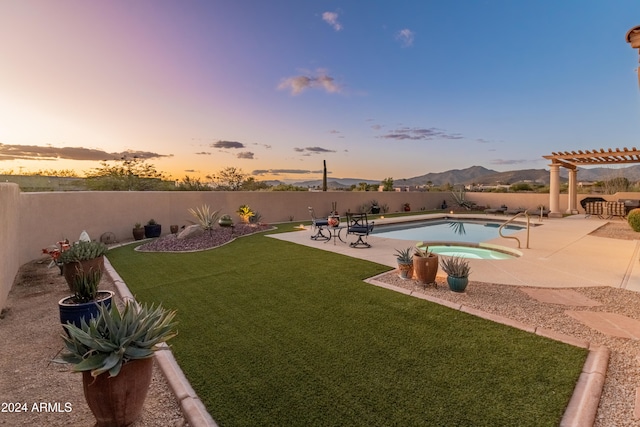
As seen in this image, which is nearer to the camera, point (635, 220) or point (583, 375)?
point (583, 375)

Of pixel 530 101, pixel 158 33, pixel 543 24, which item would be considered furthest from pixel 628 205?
pixel 158 33

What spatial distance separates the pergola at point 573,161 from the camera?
1284cm

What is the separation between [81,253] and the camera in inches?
184

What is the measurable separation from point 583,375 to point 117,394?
350cm

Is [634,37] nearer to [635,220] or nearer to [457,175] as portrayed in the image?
[635,220]

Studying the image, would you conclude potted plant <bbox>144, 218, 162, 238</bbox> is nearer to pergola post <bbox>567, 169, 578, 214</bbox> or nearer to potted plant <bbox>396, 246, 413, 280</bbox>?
potted plant <bbox>396, 246, 413, 280</bbox>

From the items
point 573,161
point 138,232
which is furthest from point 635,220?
point 138,232

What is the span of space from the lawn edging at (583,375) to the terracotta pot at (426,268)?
0.75 m

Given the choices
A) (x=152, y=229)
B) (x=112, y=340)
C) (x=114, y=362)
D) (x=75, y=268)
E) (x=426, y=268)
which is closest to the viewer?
(x=114, y=362)

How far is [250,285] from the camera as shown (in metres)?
4.84

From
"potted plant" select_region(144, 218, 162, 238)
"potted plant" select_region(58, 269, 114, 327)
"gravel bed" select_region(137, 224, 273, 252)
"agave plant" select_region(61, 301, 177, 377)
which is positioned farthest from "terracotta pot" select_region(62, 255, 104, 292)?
"potted plant" select_region(144, 218, 162, 238)

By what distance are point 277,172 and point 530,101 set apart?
18.0 meters

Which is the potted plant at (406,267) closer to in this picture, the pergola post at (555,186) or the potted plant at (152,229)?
the potted plant at (152,229)

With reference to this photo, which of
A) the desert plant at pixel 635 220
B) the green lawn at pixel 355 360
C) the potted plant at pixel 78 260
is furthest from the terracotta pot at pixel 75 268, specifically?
the desert plant at pixel 635 220
